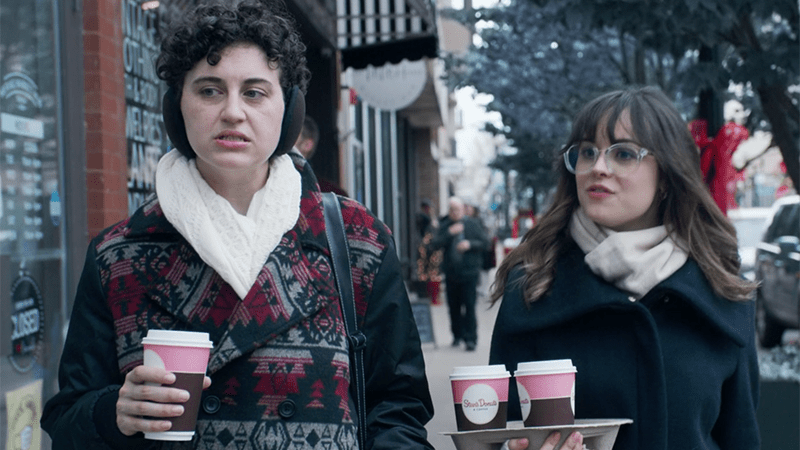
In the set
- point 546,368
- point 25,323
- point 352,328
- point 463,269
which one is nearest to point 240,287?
point 352,328

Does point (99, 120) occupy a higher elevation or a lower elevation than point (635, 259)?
higher

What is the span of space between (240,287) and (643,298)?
124 cm

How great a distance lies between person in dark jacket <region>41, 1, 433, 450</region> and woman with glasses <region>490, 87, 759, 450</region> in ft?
1.93

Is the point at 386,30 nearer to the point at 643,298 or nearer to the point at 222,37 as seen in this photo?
the point at 643,298

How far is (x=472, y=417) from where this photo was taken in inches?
89.0

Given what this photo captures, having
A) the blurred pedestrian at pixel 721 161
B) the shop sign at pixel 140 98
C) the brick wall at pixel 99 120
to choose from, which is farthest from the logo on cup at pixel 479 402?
the blurred pedestrian at pixel 721 161

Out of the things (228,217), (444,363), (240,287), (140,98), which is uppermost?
(140,98)

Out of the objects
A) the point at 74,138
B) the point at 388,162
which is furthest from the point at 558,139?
the point at 74,138

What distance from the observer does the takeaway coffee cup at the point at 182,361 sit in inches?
75.4

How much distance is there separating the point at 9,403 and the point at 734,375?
2943 mm

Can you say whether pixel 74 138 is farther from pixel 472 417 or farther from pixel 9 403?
pixel 472 417

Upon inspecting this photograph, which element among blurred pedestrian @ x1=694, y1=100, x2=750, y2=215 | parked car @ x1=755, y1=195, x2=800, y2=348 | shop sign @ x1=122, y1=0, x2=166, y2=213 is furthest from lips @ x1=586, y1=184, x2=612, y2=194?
parked car @ x1=755, y1=195, x2=800, y2=348

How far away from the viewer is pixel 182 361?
193 centimetres

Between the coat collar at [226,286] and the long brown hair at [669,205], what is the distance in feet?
2.62
